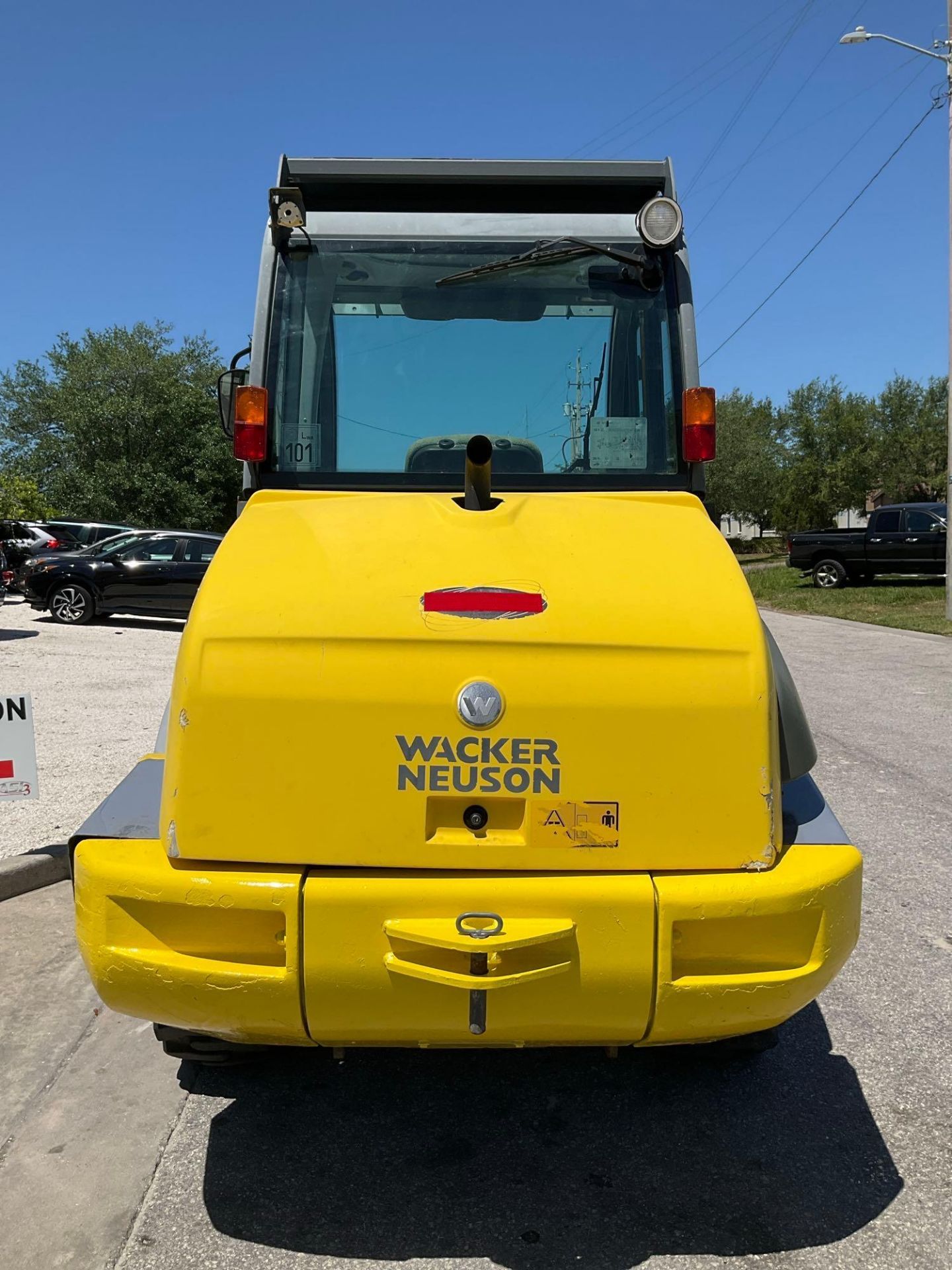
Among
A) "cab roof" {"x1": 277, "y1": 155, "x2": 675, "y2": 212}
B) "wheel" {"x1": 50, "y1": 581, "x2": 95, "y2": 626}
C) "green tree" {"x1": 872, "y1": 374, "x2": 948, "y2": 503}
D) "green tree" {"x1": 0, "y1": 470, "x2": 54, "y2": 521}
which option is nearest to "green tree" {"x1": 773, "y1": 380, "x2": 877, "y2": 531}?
"green tree" {"x1": 872, "y1": 374, "x2": 948, "y2": 503}

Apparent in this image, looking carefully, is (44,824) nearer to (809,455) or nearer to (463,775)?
(463,775)

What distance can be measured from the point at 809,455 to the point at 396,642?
2100 inches

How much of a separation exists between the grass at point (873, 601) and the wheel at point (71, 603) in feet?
40.5

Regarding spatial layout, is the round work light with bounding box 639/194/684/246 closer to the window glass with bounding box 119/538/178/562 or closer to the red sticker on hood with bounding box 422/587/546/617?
the red sticker on hood with bounding box 422/587/546/617

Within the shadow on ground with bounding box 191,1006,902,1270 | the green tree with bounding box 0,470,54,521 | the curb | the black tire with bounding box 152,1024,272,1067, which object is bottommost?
the shadow on ground with bounding box 191,1006,902,1270

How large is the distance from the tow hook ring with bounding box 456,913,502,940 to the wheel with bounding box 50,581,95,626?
16092 mm

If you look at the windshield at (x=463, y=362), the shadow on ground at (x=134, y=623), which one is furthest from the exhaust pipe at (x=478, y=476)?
the shadow on ground at (x=134, y=623)

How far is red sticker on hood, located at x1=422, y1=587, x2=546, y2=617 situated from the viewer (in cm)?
257

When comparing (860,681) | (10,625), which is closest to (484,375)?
(860,681)

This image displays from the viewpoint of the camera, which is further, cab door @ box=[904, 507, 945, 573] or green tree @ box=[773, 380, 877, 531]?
green tree @ box=[773, 380, 877, 531]

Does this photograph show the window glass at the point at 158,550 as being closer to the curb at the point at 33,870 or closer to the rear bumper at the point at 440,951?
the curb at the point at 33,870

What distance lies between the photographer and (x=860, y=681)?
12.2 meters

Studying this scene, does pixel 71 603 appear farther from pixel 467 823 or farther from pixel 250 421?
pixel 467 823

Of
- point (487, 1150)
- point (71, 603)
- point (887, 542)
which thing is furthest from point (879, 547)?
point (487, 1150)
